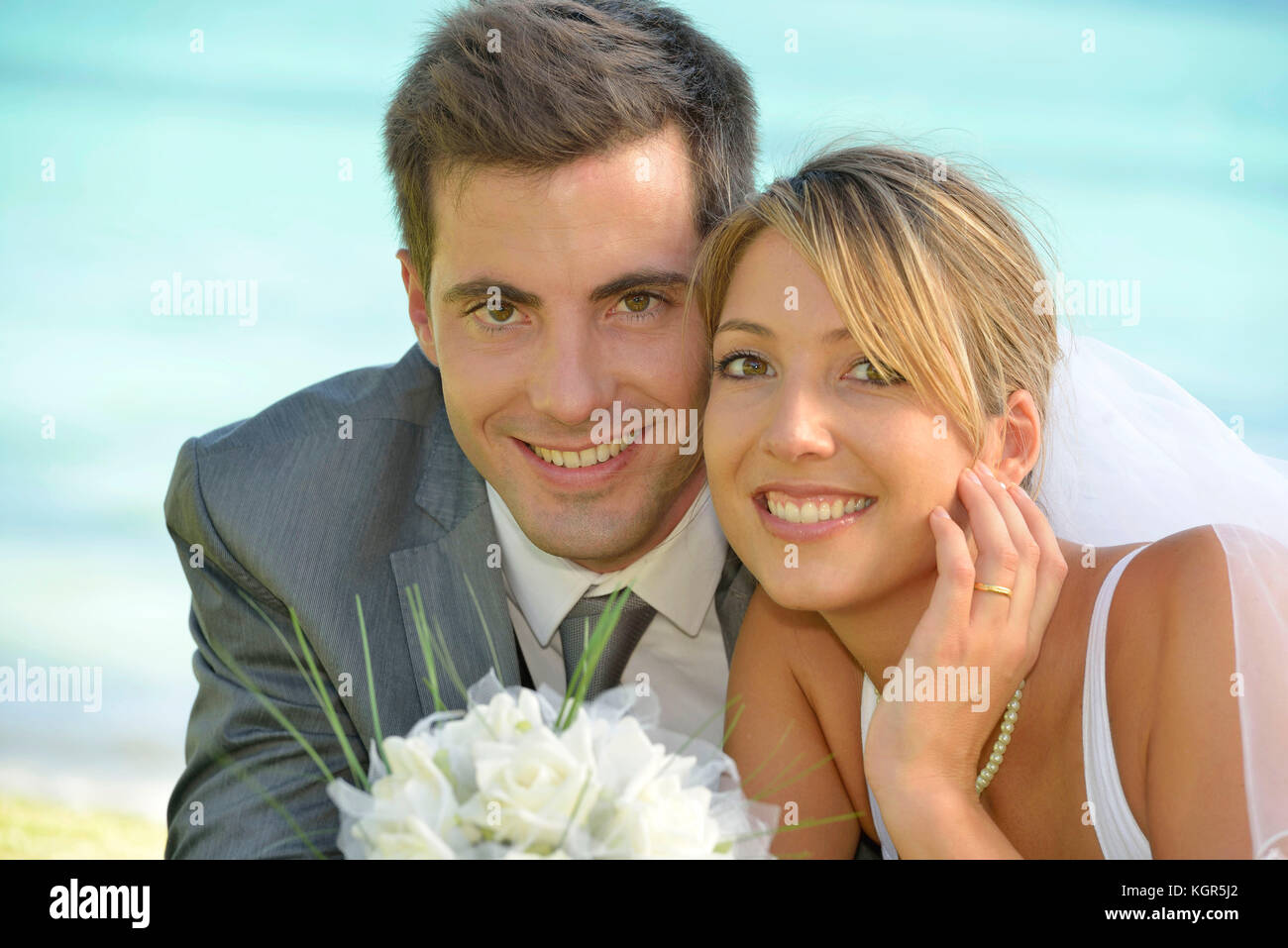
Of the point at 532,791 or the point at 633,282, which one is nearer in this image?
the point at 532,791

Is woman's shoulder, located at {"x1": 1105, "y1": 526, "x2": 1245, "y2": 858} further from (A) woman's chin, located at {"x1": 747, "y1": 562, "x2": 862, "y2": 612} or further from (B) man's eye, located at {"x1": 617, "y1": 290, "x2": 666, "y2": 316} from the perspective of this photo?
(B) man's eye, located at {"x1": 617, "y1": 290, "x2": 666, "y2": 316}

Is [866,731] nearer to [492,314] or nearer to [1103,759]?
[1103,759]

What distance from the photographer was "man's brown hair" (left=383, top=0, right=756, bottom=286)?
2.86m

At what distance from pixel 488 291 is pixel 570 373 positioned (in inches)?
11.9

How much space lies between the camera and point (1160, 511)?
291 cm

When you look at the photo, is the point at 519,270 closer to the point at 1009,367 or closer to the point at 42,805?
the point at 1009,367

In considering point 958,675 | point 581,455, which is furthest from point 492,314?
point 958,675

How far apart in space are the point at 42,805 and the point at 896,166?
5400 mm

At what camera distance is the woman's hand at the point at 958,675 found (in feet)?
7.34

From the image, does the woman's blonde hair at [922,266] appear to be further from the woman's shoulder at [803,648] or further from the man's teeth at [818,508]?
the woman's shoulder at [803,648]
